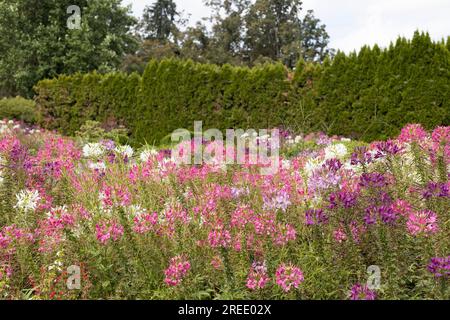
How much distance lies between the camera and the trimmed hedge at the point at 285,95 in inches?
418

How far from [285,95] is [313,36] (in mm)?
23273

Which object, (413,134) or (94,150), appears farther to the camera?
(94,150)

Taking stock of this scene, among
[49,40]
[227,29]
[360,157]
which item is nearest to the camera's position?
[360,157]

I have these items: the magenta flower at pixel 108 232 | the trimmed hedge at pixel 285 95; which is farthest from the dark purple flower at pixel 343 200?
the trimmed hedge at pixel 285 95

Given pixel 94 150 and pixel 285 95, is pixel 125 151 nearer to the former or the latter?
pixel 94 150

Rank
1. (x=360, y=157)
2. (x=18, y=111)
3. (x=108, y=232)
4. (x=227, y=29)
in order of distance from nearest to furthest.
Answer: (x=108, y=232) → (x=360, y=157) → (x=18, y=111) → (x=227, y=29)

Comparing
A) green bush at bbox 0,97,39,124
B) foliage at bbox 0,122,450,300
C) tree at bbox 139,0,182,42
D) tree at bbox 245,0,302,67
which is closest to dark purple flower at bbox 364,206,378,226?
foliage at bbox 0,122,450,300

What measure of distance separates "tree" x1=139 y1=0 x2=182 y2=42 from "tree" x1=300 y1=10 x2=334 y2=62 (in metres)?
11.6

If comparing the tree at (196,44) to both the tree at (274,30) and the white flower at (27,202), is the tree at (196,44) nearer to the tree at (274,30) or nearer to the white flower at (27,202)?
the tree at (274,30)

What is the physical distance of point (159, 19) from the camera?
134ft

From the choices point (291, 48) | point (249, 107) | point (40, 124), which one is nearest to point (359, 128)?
point (249, 107)

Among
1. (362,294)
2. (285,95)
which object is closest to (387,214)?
(362,294)

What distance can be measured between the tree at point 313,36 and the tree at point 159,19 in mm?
11567

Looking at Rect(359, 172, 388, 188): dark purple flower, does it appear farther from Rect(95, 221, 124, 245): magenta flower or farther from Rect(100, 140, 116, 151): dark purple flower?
Rect(100, 140, 116, 151): dark purple flower
